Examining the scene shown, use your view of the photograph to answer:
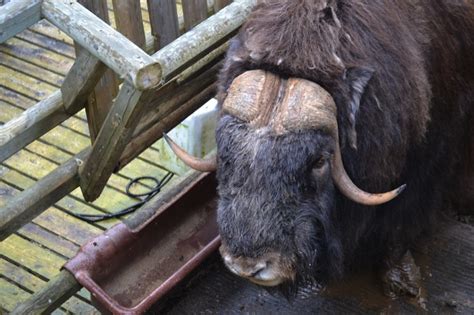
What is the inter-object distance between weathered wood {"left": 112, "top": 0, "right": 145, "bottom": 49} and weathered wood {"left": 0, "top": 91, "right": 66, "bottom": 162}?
0.43 meters

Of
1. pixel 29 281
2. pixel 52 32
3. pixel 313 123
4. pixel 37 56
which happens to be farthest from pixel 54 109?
pixel 52 32

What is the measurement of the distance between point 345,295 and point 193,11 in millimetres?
1339

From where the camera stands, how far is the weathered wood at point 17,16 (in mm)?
2475


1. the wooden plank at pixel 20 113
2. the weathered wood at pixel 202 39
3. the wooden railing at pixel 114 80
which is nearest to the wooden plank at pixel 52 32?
the wooden plank at pixel 20 113

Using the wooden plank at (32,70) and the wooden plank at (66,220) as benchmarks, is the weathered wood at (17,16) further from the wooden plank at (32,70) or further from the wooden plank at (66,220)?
the wooden plank at (32,70)

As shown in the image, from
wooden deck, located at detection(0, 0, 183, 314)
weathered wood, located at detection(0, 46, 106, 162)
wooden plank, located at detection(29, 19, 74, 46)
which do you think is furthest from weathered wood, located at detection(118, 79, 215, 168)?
wooden plank, located at detection(29, 19, 74, 46)

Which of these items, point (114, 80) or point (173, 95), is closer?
point (114, 80)

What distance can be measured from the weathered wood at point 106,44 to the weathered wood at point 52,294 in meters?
0.99

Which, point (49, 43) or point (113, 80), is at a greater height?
point (113, 80)

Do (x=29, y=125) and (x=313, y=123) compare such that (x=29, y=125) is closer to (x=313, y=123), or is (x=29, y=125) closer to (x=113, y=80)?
(x=113, y=80)

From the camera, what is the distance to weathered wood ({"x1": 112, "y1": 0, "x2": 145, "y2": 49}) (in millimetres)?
3197

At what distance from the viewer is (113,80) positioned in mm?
3277

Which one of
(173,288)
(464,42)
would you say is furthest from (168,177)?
(464,42)

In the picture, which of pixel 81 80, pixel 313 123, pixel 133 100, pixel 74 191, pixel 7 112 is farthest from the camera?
pixel 7 112
